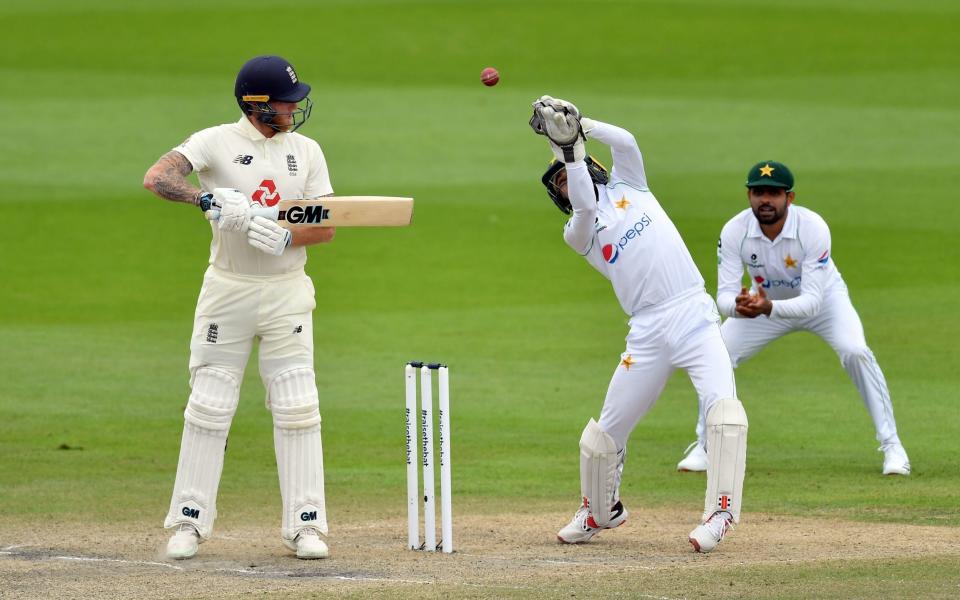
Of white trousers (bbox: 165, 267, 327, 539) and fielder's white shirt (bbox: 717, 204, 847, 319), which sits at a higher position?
fielder's white shirt (bbox: 717, 204, 847, 319)

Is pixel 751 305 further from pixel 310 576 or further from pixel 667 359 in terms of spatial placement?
pixel 310 576

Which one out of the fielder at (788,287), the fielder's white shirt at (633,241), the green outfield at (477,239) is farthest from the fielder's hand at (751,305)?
the fielder's white shirt at (633,241)

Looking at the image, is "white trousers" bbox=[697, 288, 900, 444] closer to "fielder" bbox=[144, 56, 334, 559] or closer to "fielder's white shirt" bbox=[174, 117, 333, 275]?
"fielder" bbox=[144, 56, 334, 559]

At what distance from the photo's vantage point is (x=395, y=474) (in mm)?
9594

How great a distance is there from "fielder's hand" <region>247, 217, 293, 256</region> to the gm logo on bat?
138mm

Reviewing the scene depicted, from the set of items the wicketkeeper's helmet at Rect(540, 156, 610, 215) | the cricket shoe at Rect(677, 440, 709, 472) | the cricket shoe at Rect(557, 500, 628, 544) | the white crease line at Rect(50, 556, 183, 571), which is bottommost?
the white crease line at Rect(50, 556, 183, 571)

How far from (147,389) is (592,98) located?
13.4 m

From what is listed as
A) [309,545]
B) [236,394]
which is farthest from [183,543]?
[236,394]

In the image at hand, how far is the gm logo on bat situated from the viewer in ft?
22.8

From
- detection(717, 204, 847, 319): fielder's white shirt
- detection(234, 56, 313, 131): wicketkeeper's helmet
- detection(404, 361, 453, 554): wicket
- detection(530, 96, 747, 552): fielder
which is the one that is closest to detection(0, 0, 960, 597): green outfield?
detection(530, 96, 747, 552): fielder

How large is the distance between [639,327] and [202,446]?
2.04 metres

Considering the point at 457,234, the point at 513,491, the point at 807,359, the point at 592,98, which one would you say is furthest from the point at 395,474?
the point at 592,98

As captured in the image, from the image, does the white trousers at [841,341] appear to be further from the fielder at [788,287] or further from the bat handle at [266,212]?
the bat handle at [266,212]

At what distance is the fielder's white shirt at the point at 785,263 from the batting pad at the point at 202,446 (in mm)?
3439
